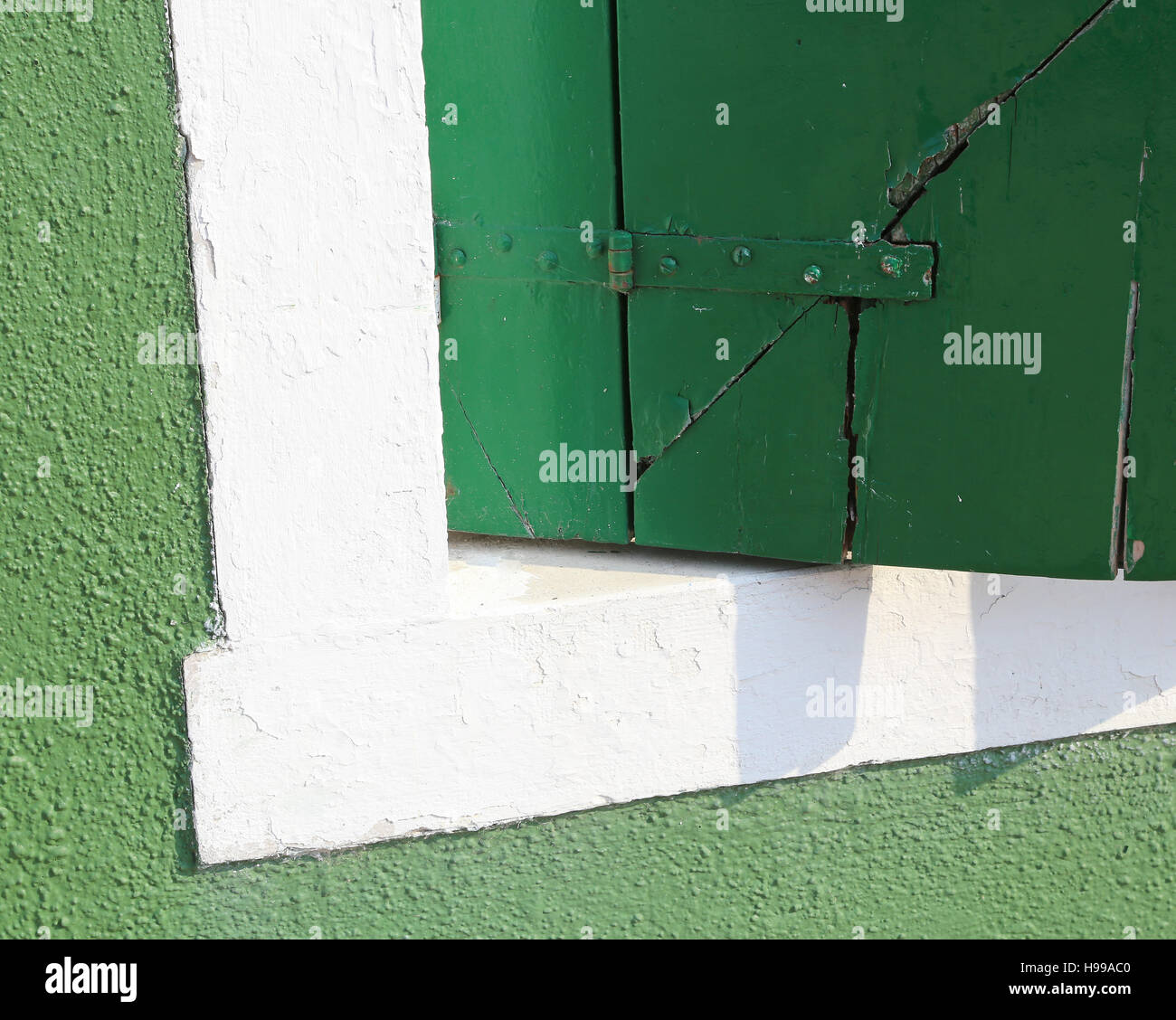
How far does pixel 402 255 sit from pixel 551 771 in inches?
35.9

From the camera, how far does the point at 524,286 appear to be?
6.99 ft

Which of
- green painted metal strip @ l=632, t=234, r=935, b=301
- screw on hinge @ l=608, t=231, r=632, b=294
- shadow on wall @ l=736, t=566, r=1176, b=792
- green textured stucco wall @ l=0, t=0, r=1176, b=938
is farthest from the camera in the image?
shadow on wall @ l=736, t=566, r=1176, b=792

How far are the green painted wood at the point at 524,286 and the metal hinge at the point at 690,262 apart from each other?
0.08ft

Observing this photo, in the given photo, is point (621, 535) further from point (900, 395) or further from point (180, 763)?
point (180, 763)

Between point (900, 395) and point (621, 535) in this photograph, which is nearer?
point (900, 395)

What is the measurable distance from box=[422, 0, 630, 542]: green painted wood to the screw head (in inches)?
8.8

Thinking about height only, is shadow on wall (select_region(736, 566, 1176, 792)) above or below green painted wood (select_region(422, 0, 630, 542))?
below

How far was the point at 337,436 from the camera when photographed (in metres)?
1.93

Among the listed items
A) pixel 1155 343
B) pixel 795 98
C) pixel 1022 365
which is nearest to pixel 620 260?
pixel 795 98

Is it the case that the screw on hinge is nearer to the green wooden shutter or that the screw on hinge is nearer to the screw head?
the green wooden shutter

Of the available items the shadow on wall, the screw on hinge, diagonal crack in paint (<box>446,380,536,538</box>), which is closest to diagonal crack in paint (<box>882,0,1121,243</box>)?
the screw on hinge

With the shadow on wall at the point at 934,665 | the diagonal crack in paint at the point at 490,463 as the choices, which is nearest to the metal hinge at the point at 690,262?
the diagonal crack in paint at the point at 490,463

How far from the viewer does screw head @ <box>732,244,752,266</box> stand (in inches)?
78.6
